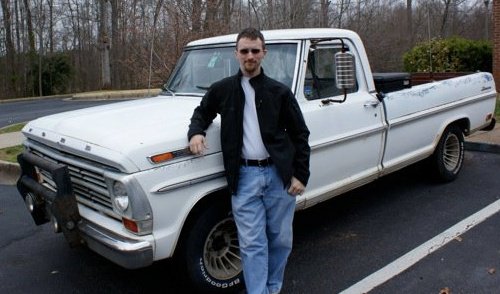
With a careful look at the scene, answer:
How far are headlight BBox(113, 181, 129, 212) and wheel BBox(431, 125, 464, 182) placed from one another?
4.02 metres

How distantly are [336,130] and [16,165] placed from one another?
18.1 feet

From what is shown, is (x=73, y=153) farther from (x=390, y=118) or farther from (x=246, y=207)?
(x=390, y=118)

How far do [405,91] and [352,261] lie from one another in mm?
2006

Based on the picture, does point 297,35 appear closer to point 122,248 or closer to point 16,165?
point 122,248

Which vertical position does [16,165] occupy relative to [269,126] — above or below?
below

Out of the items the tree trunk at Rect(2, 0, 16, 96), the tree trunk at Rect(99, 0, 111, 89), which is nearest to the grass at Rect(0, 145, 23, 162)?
the tree trunk at Rect(99, 0, 111, 89)

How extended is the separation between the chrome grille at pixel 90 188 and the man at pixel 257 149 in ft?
2.19

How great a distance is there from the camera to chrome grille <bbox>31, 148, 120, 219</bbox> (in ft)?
11.4

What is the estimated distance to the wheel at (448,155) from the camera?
607 cm

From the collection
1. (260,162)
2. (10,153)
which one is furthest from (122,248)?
(10,153)

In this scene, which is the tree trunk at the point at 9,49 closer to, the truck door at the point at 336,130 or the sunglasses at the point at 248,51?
the truck door at the point at 336,130

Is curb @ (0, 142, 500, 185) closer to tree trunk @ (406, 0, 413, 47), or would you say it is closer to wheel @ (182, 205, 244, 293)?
wheel @ (182, 205, 244, 293)

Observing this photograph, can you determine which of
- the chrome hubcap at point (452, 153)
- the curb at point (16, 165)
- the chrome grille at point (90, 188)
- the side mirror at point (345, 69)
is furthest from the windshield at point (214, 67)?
the curb at point (16, 165)

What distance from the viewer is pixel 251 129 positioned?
129 inches
